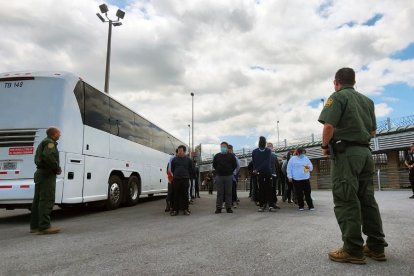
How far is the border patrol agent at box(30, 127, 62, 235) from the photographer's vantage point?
6.27 metres

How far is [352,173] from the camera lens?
3.79 m

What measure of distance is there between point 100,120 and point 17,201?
298cm

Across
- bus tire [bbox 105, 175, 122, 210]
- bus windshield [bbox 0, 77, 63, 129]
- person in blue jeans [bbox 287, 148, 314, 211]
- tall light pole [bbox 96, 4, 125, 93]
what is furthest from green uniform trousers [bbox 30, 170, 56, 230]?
tall light pole [bbox 96, 4, 125, 93]

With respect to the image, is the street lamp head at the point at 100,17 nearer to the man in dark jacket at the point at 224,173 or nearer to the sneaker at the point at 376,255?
the man in dark jacket at the point at 224,173

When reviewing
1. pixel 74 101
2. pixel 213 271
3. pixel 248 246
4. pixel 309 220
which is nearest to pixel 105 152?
pixel 74 101

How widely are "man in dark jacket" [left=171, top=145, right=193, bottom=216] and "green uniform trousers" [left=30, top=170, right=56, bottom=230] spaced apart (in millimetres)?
3381

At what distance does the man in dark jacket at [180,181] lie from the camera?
927 cm

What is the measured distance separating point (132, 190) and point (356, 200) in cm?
941

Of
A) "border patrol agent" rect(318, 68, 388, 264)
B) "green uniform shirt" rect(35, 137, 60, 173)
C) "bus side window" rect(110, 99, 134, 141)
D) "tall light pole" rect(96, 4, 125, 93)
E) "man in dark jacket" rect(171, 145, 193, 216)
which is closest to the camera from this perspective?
"border patrol agent" rect(318, 68, 388, 264)

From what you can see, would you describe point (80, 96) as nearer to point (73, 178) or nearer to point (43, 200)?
point (73, 178)

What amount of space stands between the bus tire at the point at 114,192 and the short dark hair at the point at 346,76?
7709mm

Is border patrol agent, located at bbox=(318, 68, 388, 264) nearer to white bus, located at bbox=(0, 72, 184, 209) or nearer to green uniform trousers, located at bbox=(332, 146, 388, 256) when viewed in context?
green uniform trousers, located at bbox=(332, 146, 388, 256)

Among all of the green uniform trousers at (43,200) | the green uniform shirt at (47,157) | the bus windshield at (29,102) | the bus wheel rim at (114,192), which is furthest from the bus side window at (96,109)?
the green uniform trousers at (43,200)

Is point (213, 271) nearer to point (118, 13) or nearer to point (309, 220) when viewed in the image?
point (309, 220)
